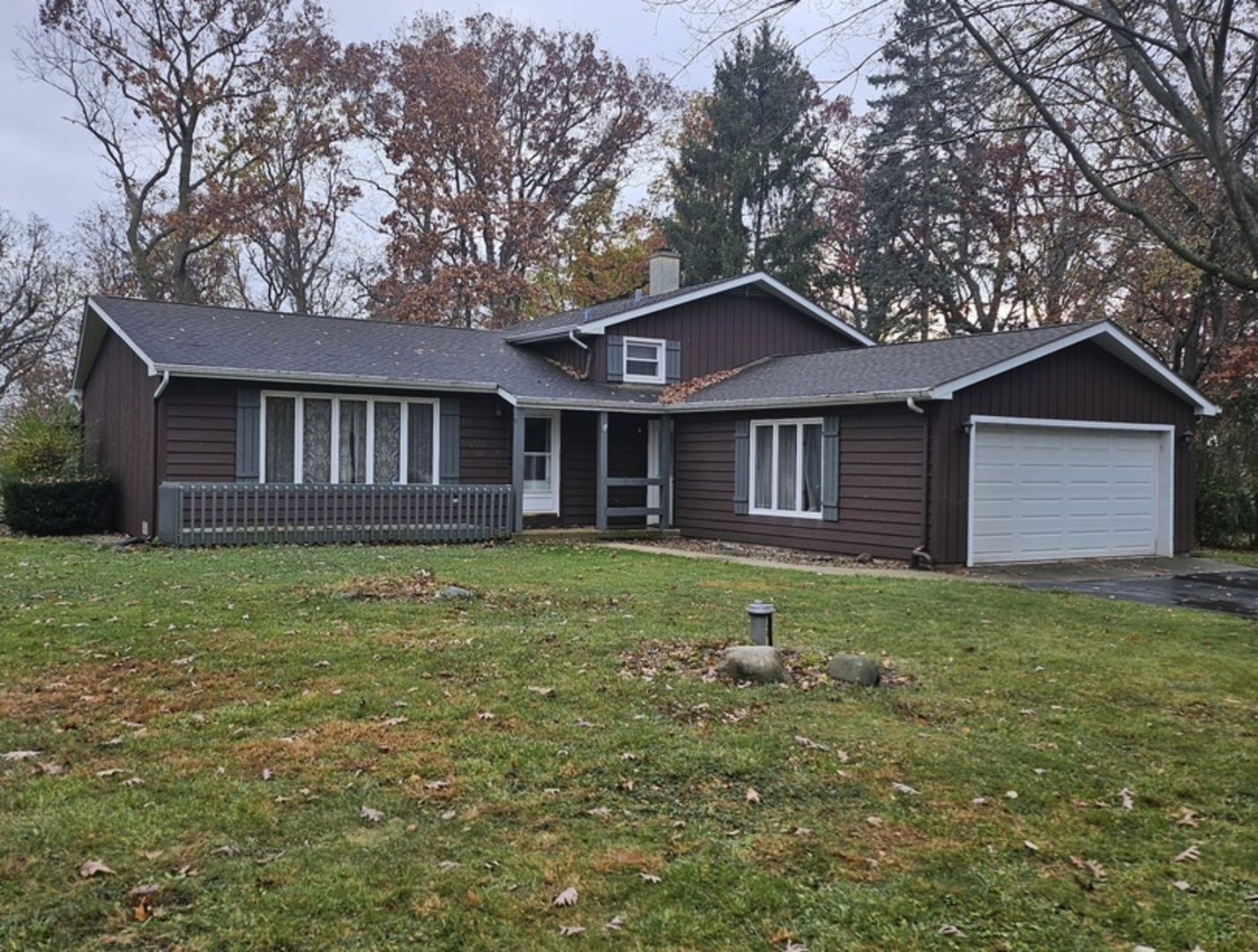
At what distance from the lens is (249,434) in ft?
50.4

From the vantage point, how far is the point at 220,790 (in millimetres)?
4266

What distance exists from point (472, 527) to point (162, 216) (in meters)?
17.5

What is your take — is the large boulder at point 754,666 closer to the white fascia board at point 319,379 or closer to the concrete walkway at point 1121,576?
the concrete walkway at point 1121,576

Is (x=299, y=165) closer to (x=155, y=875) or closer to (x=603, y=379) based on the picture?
(x=603, y=379)

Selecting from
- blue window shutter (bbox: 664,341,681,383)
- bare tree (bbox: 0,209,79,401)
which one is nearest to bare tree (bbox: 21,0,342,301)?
bare tree (bbox: 0,209,79,401)

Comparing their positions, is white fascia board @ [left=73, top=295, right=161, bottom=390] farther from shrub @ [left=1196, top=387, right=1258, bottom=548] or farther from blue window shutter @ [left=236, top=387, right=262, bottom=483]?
shrub @ [left=1196, top=387, right=1258, bottom=548]

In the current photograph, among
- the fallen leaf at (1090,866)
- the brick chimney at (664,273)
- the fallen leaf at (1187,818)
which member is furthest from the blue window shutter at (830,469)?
the fallen leaf at (1090,866)

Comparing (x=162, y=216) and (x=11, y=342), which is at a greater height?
(x=162, y=216)

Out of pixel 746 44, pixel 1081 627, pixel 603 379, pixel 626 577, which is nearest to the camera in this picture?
pixel 1081 627

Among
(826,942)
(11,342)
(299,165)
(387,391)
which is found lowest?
(826,942)

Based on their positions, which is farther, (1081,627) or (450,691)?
(1081,627)

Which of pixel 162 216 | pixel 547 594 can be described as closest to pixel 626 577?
pixel 547 594

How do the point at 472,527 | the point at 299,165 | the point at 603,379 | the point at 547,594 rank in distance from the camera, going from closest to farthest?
the point at 547,594, the point at 472,527, the point at 603,379, the point at 299,165

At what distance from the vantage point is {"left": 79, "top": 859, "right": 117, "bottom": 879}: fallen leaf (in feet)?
11.3
